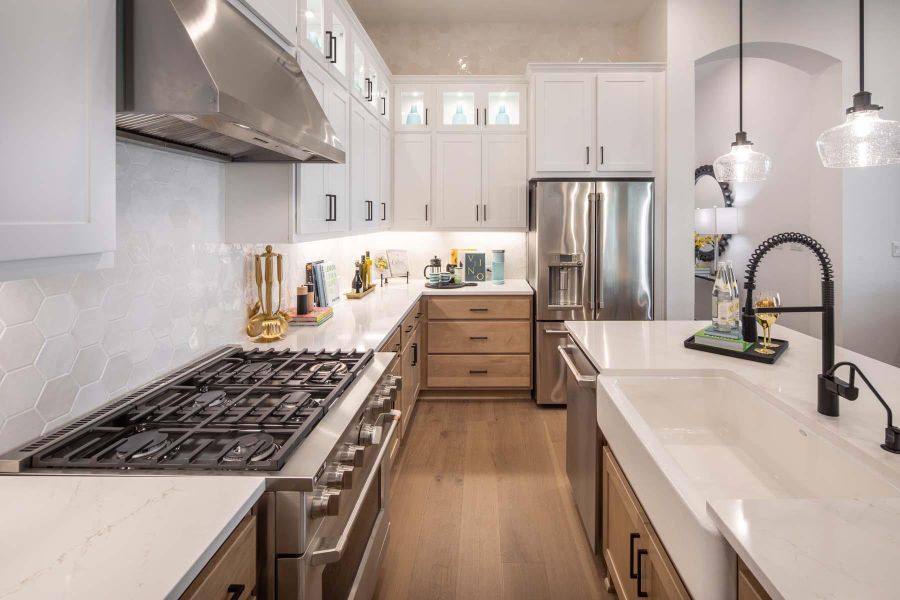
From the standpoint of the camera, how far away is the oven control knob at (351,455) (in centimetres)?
139

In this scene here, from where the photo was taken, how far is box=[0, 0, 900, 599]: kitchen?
3.10 feet

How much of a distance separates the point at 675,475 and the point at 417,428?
2.73 m

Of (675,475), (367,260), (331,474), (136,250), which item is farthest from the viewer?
(367,260)

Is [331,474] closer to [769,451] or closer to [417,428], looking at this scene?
[769,451]

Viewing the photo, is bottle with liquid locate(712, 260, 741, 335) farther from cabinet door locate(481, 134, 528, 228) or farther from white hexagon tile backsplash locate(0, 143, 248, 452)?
cabinet door locate(481, 134, 528, 228)

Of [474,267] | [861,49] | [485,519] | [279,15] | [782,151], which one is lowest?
[485,519]

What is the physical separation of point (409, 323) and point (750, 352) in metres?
2.10

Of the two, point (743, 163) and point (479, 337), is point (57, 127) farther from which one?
point (479, 337)

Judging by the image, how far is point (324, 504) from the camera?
121 centimetres

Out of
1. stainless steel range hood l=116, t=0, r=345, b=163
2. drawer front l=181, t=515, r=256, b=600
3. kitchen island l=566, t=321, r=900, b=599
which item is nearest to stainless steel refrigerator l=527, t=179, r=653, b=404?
kitchen island l=566, t=321, r=900, b=599

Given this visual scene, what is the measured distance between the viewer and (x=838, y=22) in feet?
12.6

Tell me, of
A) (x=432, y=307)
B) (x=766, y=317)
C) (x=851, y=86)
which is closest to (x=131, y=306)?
(x=766, y=317)

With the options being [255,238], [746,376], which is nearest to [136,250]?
[255,238]

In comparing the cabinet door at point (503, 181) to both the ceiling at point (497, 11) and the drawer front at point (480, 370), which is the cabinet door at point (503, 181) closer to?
the ceiling at point (497, 11)
